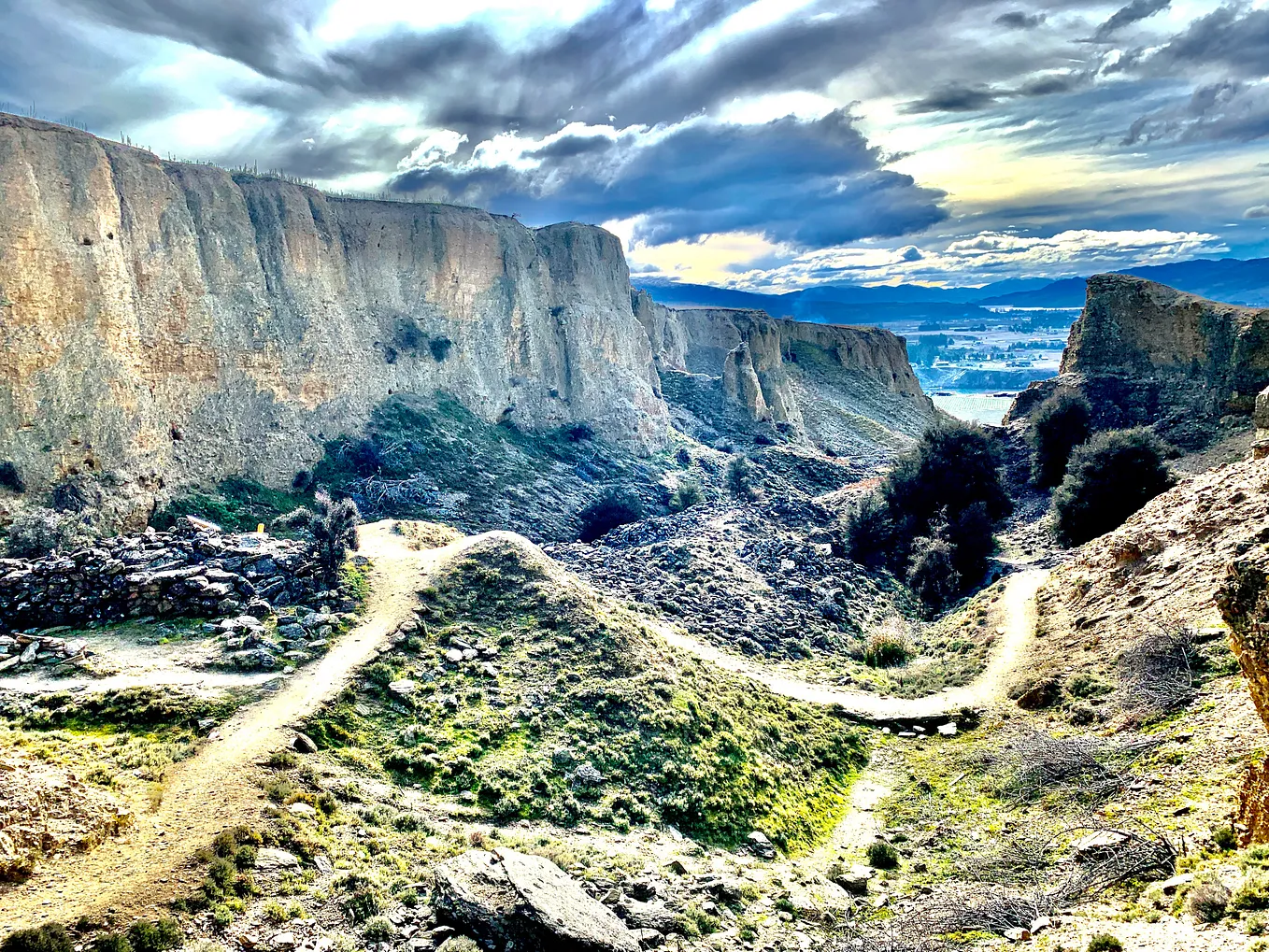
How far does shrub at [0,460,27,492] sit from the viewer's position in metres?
→ 26.7

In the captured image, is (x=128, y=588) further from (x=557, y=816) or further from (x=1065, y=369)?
(x=1065, y=369)

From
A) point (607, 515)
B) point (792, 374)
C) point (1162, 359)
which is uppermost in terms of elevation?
point (792, 374)

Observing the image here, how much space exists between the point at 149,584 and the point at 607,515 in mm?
27450

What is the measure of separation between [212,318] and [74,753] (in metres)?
28.0

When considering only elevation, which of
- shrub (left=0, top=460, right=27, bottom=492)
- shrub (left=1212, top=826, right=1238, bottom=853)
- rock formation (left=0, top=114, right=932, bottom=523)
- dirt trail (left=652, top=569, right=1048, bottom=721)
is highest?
rock formation (left=0, top=114, right=932, bottom=523)

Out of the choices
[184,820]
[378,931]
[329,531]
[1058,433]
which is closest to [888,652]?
[329,531]

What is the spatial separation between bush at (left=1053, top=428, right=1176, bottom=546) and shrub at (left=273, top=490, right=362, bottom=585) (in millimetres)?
31890

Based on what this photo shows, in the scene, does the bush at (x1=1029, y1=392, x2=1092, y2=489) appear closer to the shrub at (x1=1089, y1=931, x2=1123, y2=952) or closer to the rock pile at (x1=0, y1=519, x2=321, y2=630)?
the shrub at (x1=1089, y1=931, x2=1123, y2=952)

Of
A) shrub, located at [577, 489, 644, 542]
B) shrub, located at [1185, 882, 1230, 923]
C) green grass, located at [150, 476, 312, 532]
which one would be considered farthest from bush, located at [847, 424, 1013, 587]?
shrub, located at [1185, 882, 1230, 923]

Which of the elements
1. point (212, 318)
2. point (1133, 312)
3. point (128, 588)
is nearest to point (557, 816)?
point (128, 588)

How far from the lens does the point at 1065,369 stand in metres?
53.6

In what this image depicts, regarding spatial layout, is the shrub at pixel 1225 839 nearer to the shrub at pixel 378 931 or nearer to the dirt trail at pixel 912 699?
the dirt trail at pixel 912 699

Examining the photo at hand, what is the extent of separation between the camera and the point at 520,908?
9.87 metres

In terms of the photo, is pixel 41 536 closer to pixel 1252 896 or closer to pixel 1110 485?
pixel 1252 896
